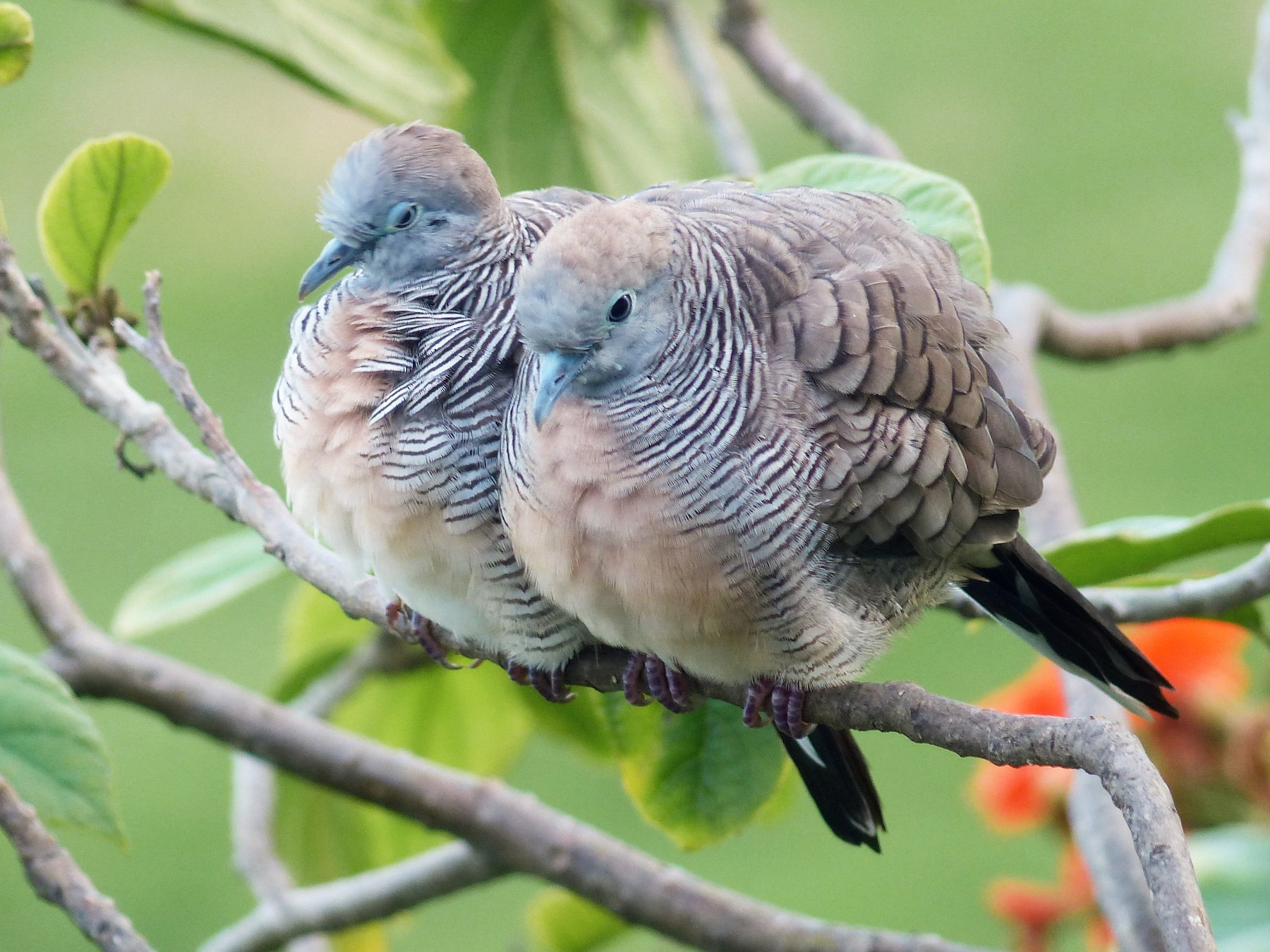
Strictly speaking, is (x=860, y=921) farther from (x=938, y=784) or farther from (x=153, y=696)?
(x=153, y=696)

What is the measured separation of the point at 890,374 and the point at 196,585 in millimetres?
725

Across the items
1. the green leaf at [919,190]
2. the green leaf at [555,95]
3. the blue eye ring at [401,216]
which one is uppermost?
the blue eye ring at [401,216]

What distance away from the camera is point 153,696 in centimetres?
116

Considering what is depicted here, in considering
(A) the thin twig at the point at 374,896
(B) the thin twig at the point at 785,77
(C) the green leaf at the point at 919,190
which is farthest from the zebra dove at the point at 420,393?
(B) the thin twig at the point at 785,77

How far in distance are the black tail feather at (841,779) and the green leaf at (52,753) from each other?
458 mm

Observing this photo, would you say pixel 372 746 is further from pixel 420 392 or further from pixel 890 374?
pixel 890 374

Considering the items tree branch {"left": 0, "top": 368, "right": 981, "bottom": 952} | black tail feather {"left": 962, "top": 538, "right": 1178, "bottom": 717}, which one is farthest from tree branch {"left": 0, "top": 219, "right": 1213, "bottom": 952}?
black tail feather {"left": 962, "top": 538, "right": 1178, "bottom": 717}

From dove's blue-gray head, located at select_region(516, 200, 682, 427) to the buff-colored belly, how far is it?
0.03 m

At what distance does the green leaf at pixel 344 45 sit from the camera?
116 centimetres

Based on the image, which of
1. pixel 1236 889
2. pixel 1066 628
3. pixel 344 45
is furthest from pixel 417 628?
pixel 1236 889

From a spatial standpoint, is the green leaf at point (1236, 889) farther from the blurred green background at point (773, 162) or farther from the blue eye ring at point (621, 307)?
the blurred green background at point (773, 162)

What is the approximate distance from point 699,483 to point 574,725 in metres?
0.65

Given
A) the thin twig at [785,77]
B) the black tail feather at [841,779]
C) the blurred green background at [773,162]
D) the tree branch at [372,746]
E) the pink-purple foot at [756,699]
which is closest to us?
the tree branch at [372,746]

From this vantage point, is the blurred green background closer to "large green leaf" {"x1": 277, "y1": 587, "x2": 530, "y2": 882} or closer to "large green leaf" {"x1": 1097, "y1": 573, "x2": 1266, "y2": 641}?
"large green leaf" {"x1": 277, "y1": 587, "x2": 530, "y2": 882}
